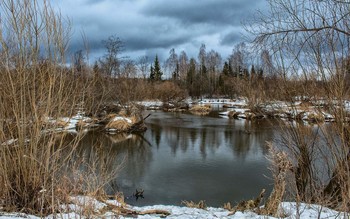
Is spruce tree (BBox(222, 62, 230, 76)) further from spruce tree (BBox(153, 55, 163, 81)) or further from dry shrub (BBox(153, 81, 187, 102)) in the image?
dry shrub (BBox(153, 81, 187, 102))

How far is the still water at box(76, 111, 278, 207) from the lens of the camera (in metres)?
9.15

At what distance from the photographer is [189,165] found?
12.2m

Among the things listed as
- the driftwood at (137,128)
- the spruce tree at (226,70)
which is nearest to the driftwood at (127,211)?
the driftwood at (137,128)

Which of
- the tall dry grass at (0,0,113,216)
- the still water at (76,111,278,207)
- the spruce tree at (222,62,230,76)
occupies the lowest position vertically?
the still water at (76,111,278,207)

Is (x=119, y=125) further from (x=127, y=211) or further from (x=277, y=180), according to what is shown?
(x=277, y=180)

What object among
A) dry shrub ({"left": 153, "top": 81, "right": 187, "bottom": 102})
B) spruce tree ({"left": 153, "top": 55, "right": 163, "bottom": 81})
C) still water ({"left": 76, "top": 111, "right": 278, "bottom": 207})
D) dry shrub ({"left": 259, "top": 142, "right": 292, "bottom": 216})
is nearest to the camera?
dry shrub ({"left": 259, "top": 142, "right": 292, "bottom": 216})

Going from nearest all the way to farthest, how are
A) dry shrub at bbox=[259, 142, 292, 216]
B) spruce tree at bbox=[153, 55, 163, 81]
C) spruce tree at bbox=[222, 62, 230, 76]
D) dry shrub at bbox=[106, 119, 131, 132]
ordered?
dry shrub at bbox=[259, 142, 292, 216]
dry shrub at bbox=[106, 119, 131, 132]
spruce tree at bbox=[222, 62, 230, 76]
spruce tree at bbox=[153, 55, 163, 81]

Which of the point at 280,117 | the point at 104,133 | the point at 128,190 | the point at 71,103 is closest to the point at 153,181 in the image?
the point at 128,190

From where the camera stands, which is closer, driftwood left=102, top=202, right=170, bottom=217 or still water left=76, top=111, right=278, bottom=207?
driftwood left=102, top=202, right=170, bottom=217

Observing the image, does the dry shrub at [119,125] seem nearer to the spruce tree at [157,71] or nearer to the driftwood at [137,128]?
the driftwood at [137,128]

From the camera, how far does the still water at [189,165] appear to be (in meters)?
9.15

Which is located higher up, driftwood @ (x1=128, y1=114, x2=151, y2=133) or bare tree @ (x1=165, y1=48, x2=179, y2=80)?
bare tree @ (x1=165, y1=48, x2=179, y2=80)

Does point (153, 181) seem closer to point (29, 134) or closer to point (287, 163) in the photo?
point (287, 163)

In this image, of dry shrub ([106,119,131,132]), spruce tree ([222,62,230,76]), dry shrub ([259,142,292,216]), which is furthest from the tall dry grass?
spruce tree ([222,62,230,76])
